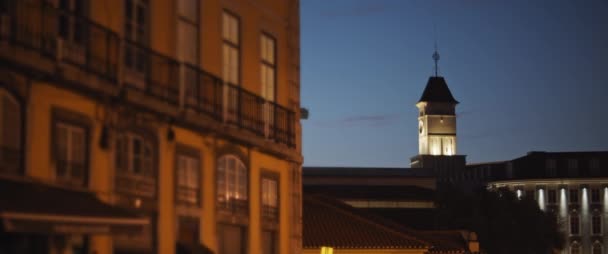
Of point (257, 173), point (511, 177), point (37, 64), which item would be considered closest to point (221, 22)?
point (257, 173)

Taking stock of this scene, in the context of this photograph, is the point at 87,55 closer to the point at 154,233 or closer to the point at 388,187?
the point at 154,233

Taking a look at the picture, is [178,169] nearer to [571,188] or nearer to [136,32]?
[136,32]

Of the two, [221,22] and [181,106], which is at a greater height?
[221,22]

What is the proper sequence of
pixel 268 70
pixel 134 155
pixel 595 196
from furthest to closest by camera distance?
1. pixel 595 196
2. pixel 268 70
3. pixel 134 155

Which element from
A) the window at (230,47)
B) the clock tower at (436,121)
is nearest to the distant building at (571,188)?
the clock tower at (436,121)

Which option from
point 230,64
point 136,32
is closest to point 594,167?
point 230,64

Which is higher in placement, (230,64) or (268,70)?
(268,70)

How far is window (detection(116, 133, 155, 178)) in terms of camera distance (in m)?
20.2

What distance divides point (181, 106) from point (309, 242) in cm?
2107

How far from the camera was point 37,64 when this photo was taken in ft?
55.5

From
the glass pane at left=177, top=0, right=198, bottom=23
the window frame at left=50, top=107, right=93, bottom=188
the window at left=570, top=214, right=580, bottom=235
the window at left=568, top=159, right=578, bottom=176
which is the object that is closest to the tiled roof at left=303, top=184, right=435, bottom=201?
the window at left=570, top=214, right=580, bottom=235

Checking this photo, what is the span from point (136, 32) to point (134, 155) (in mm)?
2001

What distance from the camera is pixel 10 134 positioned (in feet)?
55.2

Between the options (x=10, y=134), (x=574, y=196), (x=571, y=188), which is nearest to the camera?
(x=10, y=134)
